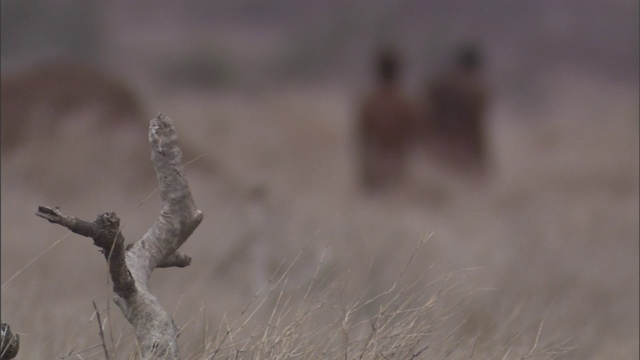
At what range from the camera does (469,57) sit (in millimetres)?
4531

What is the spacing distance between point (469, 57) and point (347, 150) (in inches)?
23.5

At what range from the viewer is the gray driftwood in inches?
74.8

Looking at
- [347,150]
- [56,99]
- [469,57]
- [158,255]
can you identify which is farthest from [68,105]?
[158,255]

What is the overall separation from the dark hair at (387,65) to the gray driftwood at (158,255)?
2422mm

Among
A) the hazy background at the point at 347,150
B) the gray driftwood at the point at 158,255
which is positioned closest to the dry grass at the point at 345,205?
the hazy background at the point at 347,150

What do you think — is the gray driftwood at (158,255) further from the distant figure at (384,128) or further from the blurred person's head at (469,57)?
the blurred person's head at (469,57)

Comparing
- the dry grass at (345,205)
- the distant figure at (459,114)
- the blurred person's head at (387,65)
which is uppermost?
the blurred person's head at (387,65)

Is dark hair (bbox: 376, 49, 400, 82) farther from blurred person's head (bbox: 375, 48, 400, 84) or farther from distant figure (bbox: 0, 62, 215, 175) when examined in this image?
distant figure (bbox: 0, 62, 215, 175)

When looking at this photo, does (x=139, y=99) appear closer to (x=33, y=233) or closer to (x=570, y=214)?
(x=33, y=233)

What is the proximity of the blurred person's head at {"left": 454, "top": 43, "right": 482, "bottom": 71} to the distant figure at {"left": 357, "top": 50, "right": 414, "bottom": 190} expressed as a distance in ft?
0.83

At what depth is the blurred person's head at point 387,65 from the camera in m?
4.39

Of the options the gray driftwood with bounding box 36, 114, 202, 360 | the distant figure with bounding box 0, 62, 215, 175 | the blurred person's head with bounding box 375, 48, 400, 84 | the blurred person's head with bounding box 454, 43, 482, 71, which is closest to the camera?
the gray driftwood with bounding box 36, 114, 202, 360

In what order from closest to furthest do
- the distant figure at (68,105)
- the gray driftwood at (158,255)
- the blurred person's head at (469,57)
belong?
the gray driftwood at (158,255) < the blurred person's head at (469,57) < the distant figure at (68,105)

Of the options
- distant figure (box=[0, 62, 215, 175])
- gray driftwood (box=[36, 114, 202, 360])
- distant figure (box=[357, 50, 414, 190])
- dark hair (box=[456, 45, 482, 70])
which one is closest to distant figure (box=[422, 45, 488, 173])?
dark hair (box=[456, 45, 482, 70])
